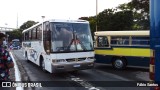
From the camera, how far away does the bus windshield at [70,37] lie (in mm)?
12391

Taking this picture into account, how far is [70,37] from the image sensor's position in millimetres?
12711

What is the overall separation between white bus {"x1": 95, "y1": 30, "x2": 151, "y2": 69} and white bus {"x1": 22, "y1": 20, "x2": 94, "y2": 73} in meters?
2.70

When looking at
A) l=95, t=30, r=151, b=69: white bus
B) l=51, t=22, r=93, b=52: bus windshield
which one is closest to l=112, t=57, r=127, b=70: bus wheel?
l=95, t=30, r=151, b=69: white bus

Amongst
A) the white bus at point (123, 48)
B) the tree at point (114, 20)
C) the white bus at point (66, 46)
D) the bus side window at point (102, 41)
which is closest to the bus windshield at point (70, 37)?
the white bus at point (66, 46)

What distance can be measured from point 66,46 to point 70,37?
1.61 ft

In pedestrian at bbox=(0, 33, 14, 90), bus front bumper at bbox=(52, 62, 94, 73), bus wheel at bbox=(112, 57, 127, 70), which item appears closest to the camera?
pedestrian at bbox=(0, 33, 14, 90)

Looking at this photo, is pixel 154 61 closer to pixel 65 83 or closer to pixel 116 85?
pixel 116 85

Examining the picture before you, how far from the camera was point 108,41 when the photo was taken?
15.8 meters

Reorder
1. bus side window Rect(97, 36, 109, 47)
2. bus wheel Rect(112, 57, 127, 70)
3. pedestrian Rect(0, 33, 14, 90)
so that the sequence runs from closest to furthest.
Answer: pedestrian Rect(0, 33, 14, 90)
bus wheel Rect(112, 57, 127, 70)
bus side window Rect(97, 36, 109, 47)

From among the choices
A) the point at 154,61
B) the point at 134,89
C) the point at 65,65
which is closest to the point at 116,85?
the point at 134,89

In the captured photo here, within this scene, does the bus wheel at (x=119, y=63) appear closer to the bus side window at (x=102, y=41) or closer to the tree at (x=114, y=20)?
the bus side window at (x=102, y=41)

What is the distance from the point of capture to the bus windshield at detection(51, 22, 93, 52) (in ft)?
40.7

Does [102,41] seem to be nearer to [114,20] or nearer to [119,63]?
[119,63]

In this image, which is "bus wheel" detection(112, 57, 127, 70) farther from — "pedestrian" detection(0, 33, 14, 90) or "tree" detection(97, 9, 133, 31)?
"tree" detection(97, 9, 133, 31)
